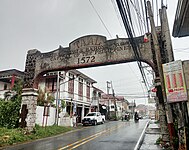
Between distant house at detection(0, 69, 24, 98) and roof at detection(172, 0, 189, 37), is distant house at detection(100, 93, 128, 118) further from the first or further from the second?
roof at detection(172, 0, 189, 37)

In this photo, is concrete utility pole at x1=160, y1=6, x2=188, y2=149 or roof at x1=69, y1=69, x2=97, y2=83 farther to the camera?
roof at x1=69, y1=69, x2=97, y2=83

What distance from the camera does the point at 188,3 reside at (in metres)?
5.69

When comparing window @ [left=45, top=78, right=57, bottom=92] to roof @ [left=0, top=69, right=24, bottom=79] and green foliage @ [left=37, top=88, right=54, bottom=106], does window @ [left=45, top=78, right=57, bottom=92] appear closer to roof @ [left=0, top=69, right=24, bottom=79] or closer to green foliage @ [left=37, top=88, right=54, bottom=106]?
roof @ [left=0, top=69, right=24, bottom=79]

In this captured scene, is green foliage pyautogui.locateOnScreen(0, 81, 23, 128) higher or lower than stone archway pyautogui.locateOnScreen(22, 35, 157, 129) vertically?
lower

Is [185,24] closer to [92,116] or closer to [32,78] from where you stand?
[32,78]

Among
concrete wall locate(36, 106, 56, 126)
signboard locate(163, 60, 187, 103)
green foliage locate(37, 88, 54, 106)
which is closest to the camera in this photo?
signboard locate(163, 60, 187, 103)

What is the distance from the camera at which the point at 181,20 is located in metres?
7.07

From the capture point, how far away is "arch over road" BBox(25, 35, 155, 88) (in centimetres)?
975

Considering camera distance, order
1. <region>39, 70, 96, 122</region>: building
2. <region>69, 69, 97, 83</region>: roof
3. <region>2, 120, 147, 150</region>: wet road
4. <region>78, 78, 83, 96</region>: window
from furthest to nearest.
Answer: <region>78, 78, 83, 96</region>: window < <region>69, 69, 97, 83</region>: roof < <region>39, 70, 96, 122</region>: building < <region>2, 120, 147, 150</region>: wet road

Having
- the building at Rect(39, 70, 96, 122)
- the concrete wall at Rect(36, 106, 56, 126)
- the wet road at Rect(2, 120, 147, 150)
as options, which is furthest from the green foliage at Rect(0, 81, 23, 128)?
the building at Rect(39, 70, 96, 122)

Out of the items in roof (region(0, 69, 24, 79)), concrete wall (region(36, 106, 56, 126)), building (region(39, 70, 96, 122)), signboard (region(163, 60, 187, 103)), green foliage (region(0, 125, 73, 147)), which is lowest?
green foliage (region(0, 125, 73, 147))

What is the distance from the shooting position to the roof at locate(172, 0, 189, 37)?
19.9 feet

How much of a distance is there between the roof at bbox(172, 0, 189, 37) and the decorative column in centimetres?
879

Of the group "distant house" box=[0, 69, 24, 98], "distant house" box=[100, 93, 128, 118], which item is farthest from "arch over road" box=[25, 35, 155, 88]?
"distant house" box=[100, 93, 128, 118]
